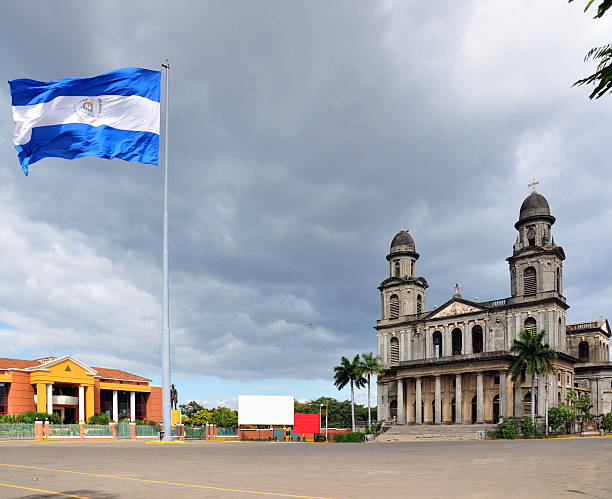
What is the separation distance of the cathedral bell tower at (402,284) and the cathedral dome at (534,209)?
17.7 meters

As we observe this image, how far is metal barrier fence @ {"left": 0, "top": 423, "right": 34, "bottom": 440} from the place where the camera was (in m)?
45.9

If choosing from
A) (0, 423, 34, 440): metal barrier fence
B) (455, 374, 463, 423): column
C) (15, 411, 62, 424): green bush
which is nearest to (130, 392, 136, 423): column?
(15, 411, 62, 424): green bush

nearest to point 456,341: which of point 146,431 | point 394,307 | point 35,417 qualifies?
point 394,307

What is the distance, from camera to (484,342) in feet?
258

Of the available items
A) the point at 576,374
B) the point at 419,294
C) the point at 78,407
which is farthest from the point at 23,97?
the point at 576,374

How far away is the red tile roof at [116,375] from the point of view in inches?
3410

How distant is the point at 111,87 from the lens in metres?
25.7

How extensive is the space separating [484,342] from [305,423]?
31.3m

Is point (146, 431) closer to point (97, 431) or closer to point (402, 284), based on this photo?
point (97, 431)

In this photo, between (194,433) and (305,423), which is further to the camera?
(305,423)

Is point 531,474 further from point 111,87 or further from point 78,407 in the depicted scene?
point 78,407

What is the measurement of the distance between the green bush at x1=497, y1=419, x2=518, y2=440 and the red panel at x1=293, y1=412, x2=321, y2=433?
35.7 m

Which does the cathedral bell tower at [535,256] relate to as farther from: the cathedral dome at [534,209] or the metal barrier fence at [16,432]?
the metal barrier fence at [16,432]

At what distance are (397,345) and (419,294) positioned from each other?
27.4 feet
